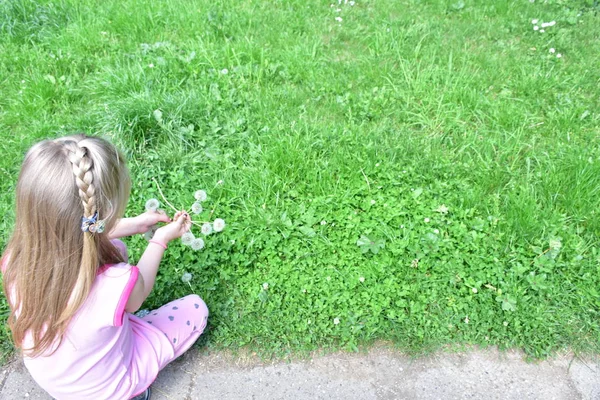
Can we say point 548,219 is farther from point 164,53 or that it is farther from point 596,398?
point 164,53

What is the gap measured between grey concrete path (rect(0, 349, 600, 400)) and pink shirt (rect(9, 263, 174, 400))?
0.30 meters

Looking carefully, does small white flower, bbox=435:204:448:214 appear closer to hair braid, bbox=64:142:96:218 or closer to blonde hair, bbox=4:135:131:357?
blonde hair, bbox=4:135:131:357

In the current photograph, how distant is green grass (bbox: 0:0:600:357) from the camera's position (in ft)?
8.16

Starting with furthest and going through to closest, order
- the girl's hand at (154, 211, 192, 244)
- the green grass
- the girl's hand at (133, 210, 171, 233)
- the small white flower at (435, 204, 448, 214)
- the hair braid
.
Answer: the small white flower at (435, 204, 448, 214) < the green grass < the girl's hand at (133, 210, 171, 233) < the girl's hand at (154, 211, 192, 244) < the hair braid

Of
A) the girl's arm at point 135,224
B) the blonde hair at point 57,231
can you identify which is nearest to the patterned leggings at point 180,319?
the girl's arm at point 135,224

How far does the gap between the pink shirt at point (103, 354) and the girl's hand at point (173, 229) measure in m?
0.23

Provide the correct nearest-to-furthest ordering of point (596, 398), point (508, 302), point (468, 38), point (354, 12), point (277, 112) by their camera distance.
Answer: point (596, 398) → point (508, 302) → point (277, 112) → point (468, 38) → point (354, 12)

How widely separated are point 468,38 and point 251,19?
1.82m

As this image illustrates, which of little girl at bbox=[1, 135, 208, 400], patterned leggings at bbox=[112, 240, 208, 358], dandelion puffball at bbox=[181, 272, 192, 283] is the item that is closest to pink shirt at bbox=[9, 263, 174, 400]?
little girl at bbox=[1, 135, 208, 400]

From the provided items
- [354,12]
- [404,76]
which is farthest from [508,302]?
[354,12]

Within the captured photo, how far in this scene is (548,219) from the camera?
2.76 m

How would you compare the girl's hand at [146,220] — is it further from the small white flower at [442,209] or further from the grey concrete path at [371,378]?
the small white flower at [442,209]

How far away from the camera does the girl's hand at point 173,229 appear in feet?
6.70

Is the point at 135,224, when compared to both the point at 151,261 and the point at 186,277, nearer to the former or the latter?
the point at 151,261
